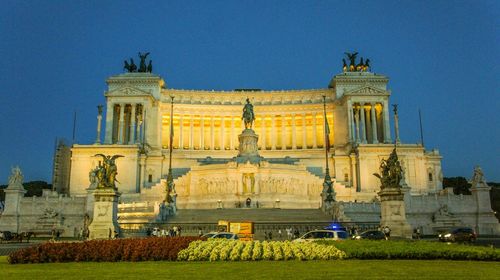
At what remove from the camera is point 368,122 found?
9488 cm

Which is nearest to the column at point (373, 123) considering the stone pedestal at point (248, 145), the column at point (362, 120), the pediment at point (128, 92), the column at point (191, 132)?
the column at point (362, 120)

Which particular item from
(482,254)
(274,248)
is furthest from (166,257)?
(482,254)

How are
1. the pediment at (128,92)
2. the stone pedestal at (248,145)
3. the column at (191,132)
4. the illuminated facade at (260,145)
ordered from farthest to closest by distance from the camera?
A: the column at (191,132)
the pediment at (128,92)
the stone pedestal at (248,145)
the illuminated facade at (260,145)

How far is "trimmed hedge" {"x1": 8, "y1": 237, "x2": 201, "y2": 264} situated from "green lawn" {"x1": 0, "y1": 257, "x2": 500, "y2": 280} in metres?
0.96

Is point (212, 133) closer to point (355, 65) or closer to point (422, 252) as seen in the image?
point (355, 65)

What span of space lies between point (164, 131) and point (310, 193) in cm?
4253

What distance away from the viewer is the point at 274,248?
20.2m

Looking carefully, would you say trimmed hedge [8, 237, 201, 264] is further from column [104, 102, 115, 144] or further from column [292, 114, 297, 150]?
column [292, 114, 297, 150]

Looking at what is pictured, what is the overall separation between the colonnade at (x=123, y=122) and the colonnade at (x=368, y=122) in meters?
41.6

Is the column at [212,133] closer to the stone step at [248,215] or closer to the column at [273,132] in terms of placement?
the column at [273,132]

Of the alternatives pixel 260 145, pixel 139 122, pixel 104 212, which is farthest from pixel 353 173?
pixel 104 212

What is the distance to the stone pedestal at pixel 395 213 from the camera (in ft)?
111

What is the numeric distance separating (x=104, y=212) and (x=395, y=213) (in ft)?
69.1

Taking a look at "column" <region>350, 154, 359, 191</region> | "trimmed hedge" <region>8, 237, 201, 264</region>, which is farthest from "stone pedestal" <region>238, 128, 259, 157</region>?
"trimmed hedge" <region>8, 237, 201, 264</region>
